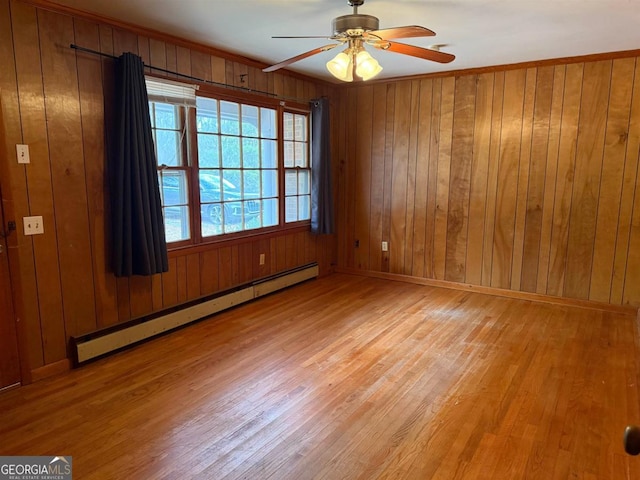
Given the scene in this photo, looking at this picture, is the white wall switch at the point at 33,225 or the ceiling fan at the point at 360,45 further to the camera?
the white wall switch at the point at 33,225

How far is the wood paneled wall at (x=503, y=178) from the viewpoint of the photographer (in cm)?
417

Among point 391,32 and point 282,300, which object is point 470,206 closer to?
point 282,300

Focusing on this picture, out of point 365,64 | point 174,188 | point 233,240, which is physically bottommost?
point 233,240

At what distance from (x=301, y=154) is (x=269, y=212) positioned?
2.93ft

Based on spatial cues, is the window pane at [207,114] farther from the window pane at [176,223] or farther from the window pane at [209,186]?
the window pane at [176,223]

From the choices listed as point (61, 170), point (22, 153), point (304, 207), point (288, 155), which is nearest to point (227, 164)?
point (288, 155)

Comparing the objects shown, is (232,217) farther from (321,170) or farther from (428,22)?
(428,22)

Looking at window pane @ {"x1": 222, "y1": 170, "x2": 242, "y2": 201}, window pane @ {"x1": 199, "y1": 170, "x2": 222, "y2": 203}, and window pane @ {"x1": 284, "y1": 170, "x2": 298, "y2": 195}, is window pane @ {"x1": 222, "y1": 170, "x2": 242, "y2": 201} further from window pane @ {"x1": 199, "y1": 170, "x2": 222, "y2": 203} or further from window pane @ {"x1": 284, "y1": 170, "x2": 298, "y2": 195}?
window pane @ {"x1": 284, "y1": 170, "x2": 298, "y2": 195}

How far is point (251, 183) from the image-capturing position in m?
4.50

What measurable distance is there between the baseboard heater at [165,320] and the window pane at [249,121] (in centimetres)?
155

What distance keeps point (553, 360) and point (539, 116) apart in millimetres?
2522

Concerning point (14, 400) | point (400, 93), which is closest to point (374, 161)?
point (400, 93)

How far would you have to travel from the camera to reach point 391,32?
7.68ft

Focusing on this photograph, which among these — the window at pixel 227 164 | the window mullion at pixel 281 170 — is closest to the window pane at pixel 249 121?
the window at pixel 227 164
